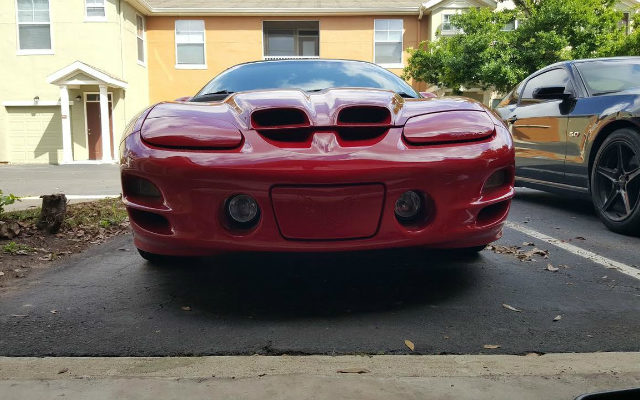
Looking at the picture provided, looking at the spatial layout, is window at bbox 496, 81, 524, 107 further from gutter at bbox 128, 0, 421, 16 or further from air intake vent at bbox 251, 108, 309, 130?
gutter at bbox 128, 0, 421, 16

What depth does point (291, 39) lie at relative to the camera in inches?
936

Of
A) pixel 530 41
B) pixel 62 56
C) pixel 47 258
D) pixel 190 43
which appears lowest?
pixel 47 258

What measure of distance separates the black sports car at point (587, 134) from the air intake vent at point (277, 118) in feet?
9.71

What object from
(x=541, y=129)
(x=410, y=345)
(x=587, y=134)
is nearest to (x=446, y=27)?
(x=541, y=129)

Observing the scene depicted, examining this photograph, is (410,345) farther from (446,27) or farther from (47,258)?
(446,27)

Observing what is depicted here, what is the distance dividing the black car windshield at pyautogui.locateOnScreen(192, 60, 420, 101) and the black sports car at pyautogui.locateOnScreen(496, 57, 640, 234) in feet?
6.21

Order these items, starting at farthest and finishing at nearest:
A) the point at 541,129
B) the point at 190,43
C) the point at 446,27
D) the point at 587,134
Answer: the point at 190,43, the point at 446,27, the point at 541,129, the point at 587,134

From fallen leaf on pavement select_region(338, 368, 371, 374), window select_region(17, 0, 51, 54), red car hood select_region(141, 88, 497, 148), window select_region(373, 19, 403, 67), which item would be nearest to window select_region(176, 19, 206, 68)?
window select_region(17, 0, 51, 54)

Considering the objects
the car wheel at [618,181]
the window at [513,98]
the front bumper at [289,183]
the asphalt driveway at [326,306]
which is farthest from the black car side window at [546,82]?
the front bumper at [289,183]

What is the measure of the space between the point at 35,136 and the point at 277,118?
1887 centimetres

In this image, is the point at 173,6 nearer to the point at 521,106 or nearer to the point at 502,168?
the point at 521,106

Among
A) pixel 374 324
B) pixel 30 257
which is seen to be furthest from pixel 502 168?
pixel 30 257

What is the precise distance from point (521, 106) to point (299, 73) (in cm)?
325

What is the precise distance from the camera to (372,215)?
2346 mm
